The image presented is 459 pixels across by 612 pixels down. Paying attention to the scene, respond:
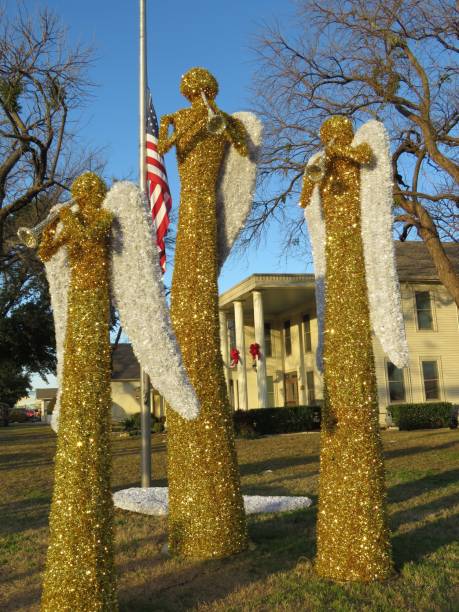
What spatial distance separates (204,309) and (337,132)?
2.06 m

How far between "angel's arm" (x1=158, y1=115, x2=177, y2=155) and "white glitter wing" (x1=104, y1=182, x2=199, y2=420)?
6.20 feet

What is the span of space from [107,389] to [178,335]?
5.53ft

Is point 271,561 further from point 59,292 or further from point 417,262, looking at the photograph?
point 417,262

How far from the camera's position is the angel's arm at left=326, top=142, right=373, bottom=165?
523 cm

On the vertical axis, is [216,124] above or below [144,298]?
above

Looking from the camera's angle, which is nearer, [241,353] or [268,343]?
[241,353]

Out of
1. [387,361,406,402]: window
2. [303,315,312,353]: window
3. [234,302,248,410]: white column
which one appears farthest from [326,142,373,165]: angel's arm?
[303,315,312,353]: window

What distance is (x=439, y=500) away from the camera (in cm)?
832

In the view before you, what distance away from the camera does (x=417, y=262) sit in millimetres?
25734

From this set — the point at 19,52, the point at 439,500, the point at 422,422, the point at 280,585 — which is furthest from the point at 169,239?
the point at 280,585

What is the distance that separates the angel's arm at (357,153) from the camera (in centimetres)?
523

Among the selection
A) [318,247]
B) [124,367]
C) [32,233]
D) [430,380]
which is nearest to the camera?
[32,233]

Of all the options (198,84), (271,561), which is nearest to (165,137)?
(198,84)

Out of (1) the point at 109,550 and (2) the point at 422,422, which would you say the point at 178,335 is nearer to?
(1) the point at 109,550
